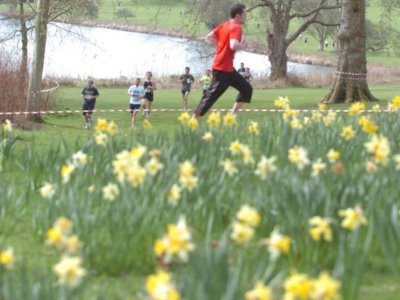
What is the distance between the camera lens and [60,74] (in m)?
42.2

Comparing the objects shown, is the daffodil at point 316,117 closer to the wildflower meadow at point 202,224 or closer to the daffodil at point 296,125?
the daffodil at point 296,125

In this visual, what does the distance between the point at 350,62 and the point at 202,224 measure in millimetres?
18423

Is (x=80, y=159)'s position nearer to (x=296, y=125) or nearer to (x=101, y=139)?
(x=101, y=139)

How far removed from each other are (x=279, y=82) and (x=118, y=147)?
39.7m

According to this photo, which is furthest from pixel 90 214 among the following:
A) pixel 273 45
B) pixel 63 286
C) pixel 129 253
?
pixel 273 45

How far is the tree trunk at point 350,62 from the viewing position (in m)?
22.2

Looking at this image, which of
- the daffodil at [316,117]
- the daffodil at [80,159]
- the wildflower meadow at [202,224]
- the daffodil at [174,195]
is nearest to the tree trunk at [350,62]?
the daffodil at [316,117]

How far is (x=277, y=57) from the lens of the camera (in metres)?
47.4

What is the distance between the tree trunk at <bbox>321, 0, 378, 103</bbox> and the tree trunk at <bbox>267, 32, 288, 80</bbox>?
78.3ft

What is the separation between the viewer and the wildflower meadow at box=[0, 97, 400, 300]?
3232 millimetres

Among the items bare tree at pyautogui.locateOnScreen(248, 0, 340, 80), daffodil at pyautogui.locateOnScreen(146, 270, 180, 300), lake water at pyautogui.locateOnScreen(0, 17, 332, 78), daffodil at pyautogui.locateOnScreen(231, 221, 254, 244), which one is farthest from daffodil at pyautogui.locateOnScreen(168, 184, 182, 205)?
bare tree at pyautogui.locateOnScreen(248, 0, 340, 80)

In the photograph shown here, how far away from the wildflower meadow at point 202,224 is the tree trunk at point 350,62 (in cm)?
1663

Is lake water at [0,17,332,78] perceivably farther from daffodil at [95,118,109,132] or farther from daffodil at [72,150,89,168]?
daffodil at [72,150,89,168]

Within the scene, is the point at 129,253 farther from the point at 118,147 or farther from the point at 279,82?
the point at 279,82
